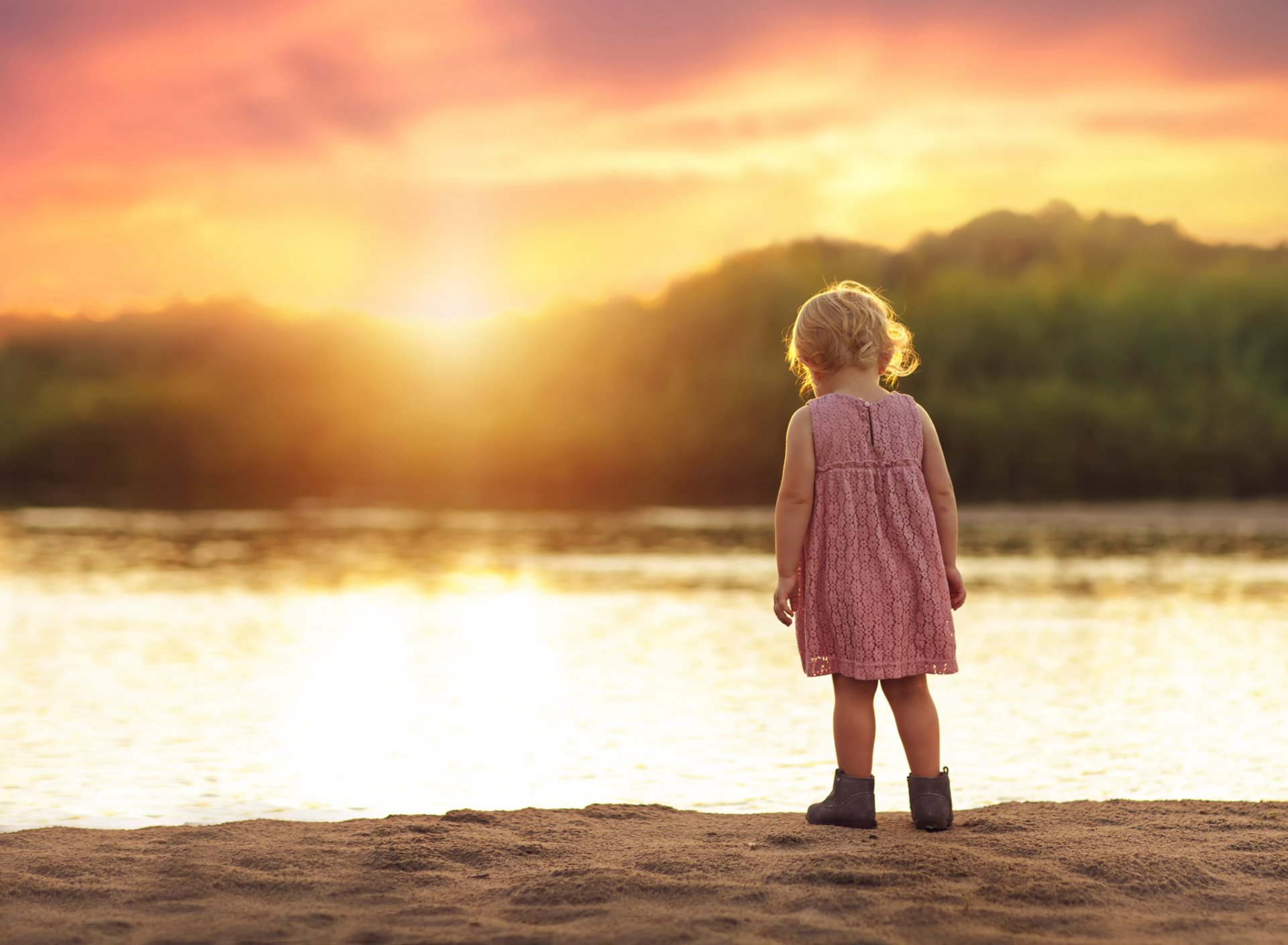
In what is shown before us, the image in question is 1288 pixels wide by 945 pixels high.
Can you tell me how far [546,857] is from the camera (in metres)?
4.20

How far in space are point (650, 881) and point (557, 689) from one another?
15.4 feet

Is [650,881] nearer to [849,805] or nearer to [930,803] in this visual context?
[849,805]

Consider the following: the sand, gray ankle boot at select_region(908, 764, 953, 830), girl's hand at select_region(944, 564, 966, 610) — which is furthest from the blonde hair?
the sand

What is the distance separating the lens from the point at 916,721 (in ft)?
15.5

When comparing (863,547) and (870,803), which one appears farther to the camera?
(863,547)

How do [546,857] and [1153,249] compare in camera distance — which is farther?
[1153,249]

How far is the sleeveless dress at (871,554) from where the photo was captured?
4734mm

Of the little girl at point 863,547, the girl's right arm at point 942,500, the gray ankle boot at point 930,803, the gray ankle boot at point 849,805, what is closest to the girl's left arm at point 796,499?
the little girl at point 863,547

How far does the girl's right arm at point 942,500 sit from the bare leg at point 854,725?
38 cm

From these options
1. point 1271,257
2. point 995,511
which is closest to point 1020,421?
point 995,511

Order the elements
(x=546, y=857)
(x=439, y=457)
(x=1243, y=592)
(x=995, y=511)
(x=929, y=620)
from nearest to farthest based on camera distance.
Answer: (x=546, y=857) → (x=929, y=620) → (x=1243, y=592) → (x=995, y=511) → (x=439, y=457)

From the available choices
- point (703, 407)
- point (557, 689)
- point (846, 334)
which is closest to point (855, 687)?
point (846, 334)

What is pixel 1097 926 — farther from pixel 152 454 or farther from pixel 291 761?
pixel 152 454

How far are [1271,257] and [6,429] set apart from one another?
239 ft
